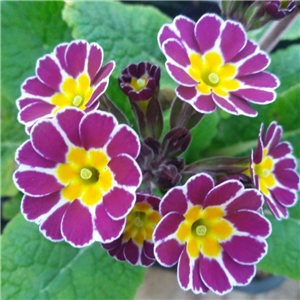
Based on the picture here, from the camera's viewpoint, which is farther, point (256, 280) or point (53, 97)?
point (256, 280)

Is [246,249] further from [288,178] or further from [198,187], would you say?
[288,178]

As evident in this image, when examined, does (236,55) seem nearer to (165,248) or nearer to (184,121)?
(184,121)

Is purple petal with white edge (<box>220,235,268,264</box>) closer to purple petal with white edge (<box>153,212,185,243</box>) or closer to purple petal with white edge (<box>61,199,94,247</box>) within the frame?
purple petal with white edge (<box>153,212,185,243</box>)

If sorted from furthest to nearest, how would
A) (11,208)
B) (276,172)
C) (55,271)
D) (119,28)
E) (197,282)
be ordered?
(11,208) → (119,28) → (55,271) → (276,172) → (197,282)

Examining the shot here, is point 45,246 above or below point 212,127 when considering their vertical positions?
below

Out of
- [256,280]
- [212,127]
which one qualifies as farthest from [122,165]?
[256,280]

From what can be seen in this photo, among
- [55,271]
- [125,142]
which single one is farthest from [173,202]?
[55,271]

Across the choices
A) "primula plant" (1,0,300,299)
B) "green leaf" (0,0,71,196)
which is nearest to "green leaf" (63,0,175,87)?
"primula plant" (1,0,300,299)

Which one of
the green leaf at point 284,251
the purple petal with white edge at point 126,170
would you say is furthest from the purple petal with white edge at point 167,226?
the green leaf at point 284,251
